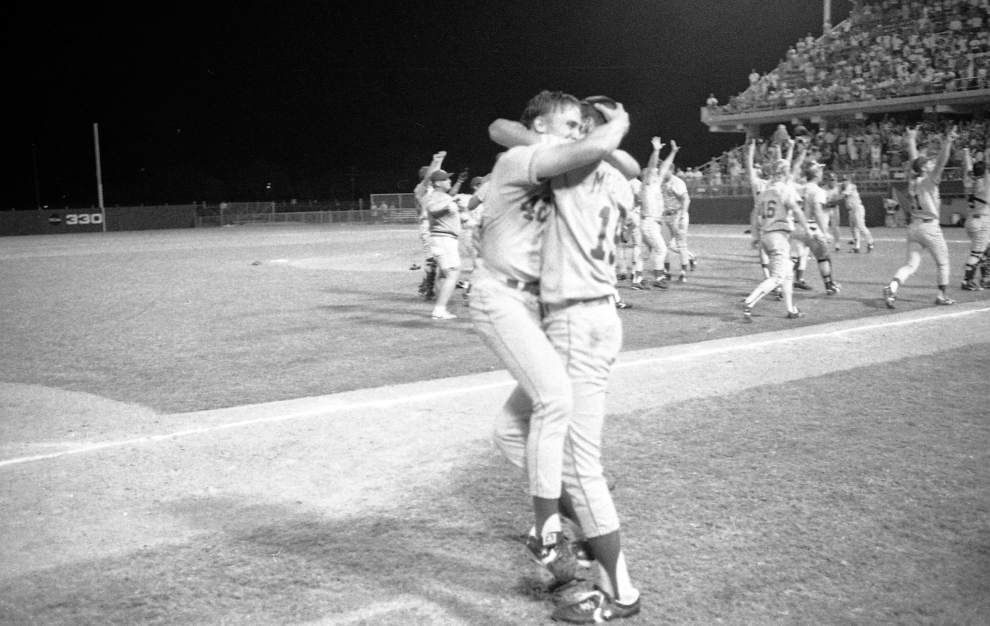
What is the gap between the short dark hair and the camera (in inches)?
164

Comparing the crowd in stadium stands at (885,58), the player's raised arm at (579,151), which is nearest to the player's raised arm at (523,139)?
the player's raised arm at (579,151)

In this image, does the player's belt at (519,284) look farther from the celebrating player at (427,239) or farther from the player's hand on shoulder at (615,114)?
the celebrating player at (427,239)

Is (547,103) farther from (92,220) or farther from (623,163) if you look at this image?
(92,220)

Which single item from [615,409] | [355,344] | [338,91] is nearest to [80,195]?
[338,91]

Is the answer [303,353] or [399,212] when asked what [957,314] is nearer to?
[303,353]

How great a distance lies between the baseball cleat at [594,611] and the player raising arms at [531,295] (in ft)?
0.85

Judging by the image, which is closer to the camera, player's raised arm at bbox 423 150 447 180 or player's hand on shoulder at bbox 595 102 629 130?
player's hand on shoulder at bbox 595 102 629 130

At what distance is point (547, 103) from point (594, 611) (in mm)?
2316

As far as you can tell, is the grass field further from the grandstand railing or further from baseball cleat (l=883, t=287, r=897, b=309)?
the grandstand railing

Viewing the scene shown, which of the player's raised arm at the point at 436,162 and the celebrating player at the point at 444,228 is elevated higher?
the player's raised arm at the point at 436,162

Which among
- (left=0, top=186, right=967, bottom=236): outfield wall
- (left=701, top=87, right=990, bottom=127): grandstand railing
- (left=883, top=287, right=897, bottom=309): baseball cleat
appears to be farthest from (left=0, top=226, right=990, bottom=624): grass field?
(left=0, top=186, right=967, bottom=236): outfield wall

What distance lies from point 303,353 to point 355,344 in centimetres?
80

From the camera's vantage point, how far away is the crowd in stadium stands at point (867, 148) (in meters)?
35.7

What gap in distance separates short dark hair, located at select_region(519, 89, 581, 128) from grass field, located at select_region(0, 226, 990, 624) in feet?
7.25
